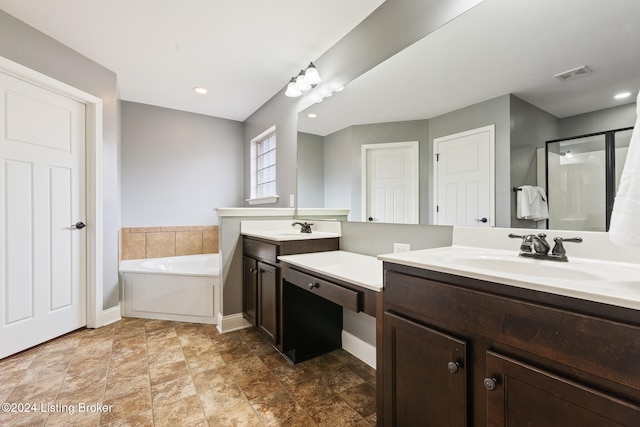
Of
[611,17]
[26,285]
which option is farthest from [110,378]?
[611,17]

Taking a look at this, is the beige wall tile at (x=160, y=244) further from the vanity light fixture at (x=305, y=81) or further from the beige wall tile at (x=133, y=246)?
the vanity light fixture at (x=305, y=81)

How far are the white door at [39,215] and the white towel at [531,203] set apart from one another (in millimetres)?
3164

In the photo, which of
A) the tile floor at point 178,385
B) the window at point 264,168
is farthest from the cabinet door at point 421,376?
the window at point 264,168

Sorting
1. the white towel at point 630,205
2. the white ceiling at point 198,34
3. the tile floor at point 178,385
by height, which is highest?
the white ceiling at point 198,34

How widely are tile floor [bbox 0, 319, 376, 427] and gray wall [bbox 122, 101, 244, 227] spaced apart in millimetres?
1634

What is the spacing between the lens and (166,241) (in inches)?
136

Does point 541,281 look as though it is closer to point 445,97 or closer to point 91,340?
point 445,97

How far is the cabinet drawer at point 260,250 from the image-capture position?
1.94 meters

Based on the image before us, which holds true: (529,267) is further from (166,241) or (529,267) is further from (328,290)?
(166,241)

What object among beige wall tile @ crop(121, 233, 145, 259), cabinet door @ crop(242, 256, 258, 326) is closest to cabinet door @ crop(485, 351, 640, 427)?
cabinet door @ crop(242, 256, 258, 326)

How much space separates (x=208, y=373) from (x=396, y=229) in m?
1.52

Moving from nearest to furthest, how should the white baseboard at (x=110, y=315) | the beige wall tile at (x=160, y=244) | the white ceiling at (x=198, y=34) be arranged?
1. the white ceiling at (x=198, y=34)
2. the white baseboard at (x=110, y=315)
3. the beige wall tile at (x=160, y=244)

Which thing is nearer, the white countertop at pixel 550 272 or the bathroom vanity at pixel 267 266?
the white countertop at pixel 550 272

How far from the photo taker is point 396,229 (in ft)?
5.60
